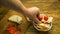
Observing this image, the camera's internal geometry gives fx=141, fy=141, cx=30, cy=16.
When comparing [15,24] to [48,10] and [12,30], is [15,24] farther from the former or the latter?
[48,10]

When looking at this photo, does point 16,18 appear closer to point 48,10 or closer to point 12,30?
point 12,30

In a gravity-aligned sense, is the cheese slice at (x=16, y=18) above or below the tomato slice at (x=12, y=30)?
above

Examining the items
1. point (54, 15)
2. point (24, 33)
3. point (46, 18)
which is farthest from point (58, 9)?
point (24, 33)

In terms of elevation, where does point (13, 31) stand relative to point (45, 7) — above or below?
below

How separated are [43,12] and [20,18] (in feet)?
0.53

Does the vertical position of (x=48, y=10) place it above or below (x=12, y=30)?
above

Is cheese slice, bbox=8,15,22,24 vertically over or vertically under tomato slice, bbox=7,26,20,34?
over

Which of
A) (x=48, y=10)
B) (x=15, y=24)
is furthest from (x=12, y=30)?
Result: (x=48, y=10)

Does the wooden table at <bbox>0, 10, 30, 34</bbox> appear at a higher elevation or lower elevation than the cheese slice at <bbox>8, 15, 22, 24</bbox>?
lower

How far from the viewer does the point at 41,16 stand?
81 centimetres

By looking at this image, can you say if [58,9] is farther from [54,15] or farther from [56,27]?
[56,27]

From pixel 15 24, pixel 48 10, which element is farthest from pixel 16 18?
pixel 48 10

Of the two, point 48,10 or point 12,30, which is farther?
point 48,10

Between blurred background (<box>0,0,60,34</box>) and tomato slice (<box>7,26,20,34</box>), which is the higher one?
blurred background (<box>0,0,60,34</box>)
